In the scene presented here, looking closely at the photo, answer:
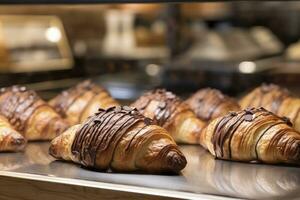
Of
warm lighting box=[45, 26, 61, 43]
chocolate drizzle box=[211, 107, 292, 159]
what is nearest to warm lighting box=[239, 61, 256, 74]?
warm lighting box=[45, 26, 61, 43]

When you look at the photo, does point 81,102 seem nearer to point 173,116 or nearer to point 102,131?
point 173,116

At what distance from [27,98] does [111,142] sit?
53 centimetres

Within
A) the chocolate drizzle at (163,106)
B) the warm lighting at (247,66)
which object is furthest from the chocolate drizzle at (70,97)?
the warm lighting at (247,66)

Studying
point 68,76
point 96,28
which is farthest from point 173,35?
point 68,76

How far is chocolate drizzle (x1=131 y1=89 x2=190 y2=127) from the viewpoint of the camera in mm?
1653

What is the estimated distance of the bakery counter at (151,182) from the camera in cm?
114

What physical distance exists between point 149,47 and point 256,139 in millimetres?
2615

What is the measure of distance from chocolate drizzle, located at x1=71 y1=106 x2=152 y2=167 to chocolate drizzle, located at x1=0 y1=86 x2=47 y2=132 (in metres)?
0.36

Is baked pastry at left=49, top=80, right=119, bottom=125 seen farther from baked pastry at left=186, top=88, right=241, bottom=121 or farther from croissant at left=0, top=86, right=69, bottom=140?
baked pastry at left=186, top=88, right=241, bottom=121

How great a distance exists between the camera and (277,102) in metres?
1.76

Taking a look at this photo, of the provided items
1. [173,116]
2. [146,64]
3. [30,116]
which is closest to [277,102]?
[173,116]

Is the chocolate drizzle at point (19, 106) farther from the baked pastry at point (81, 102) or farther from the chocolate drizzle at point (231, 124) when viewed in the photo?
the chocolate drizzle at point (231, 124)

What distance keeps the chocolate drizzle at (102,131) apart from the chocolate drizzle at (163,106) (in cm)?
28

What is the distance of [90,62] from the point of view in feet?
10.4
